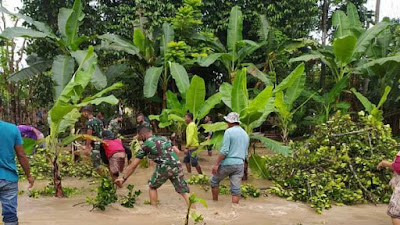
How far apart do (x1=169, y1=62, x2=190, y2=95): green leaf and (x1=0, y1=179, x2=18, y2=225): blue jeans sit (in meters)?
6.71

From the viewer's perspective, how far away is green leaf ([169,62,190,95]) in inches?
400

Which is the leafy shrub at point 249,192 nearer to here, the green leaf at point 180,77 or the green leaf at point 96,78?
the green leaf at point 180,77

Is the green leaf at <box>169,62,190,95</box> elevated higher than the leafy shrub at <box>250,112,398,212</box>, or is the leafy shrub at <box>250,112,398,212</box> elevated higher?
the green leaf at <box>169,62,190,95</box>

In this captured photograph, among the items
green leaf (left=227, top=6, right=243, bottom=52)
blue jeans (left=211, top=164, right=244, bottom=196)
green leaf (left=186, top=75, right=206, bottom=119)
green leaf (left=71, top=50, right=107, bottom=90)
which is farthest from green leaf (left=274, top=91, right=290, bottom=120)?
green leaf (left=71, top=50, right=107, bottom=90)

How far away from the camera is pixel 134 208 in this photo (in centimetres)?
569

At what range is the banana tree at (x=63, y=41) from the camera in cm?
851

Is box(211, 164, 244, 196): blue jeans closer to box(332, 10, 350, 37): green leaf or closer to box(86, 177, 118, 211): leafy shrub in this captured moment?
box(86, 177, 118, 211): leafy shrub

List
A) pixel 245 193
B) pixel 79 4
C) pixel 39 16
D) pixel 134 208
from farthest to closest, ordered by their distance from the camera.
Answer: pixel 39 16, pixel 79 4, pixel 245 193, pixel 134 208

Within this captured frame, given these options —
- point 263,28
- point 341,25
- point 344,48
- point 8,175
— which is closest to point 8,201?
point 8,175

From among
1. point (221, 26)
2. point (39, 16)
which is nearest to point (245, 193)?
point (221, 26)

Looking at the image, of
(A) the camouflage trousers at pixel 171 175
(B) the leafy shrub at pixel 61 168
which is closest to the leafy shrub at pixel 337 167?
(A) the camouflage trousers at pixel 171 175

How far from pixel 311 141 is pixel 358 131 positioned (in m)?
0.94

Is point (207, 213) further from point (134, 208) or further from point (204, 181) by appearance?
point (204, 181)

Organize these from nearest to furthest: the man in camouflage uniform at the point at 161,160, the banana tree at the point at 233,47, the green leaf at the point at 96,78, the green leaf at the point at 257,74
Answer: the man in camouflage uniform at the point at 161,160, the green leaf at the point at 96,78, the green leaf at the point at 257,74, the banana tree at the point at 233,47
